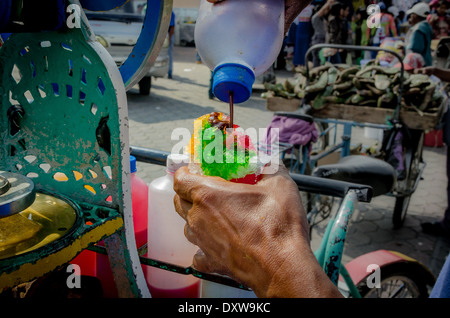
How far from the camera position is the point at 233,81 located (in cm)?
82

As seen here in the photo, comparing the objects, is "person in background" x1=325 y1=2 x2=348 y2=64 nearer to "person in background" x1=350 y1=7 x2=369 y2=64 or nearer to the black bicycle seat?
"person in background" x1=350 y1=7 x2=369 y2=64

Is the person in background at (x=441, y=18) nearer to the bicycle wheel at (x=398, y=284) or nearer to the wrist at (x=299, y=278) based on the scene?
the bicycle wheel at (x=398, y=284)

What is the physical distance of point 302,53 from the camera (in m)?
10.1

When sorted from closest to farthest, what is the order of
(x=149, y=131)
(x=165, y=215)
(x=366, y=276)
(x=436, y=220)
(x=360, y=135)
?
1. (x=165, y=215)
2. (x=366, y=276)
3. (x=436, y=220)
4. (x=149, y=131)
5. (x=360, y=135)

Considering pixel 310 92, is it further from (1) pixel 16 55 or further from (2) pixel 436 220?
(1) pixel 16 55

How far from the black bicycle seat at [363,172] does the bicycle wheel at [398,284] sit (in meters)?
0.67

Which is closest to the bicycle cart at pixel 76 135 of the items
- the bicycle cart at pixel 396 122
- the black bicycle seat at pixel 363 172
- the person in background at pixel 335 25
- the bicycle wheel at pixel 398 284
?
the bicycle wheel at pixel 398 284

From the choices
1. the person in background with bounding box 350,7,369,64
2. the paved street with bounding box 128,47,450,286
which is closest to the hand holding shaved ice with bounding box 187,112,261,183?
the paved street with bounding box 128,47,450,286

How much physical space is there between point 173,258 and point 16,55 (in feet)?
2.71

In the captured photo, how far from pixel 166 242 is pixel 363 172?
1.86m

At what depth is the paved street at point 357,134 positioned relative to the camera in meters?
3.70

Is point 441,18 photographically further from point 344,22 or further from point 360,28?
point 360,28
